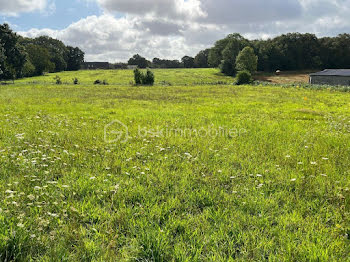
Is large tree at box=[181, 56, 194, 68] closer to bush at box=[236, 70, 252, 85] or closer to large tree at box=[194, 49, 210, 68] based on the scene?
large tree at box=[194, 49, 210, 68]

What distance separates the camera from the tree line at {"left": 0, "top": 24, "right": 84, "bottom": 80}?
5547cm

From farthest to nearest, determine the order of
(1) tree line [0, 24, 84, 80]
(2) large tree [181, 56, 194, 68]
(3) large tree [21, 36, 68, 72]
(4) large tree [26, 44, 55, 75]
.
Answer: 1. (2) large tree [181, 56, 194, 68]
2. (3) large tree [21, 36, 68, 72]
3. (4) large tree [26, 44, 55, 75]
4. (1) tree line [0, 24, 84, 80]

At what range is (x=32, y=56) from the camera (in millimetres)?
88812

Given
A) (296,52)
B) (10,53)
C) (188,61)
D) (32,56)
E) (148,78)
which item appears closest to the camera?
(148,78)

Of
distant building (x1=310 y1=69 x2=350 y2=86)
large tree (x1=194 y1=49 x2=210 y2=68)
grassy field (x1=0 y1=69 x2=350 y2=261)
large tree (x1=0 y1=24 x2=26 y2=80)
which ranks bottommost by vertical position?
grassy field (x1=0 y1=69 x2=350 y2=261)

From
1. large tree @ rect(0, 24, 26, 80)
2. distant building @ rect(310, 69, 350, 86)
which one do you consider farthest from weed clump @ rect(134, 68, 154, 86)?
distant building @ rect(310, 69, 350, 86)

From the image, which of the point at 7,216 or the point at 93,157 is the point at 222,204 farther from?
the point at 93,157

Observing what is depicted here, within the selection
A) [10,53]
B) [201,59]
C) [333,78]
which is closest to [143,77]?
[10,53]

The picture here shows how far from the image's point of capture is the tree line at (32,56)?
55469 millimetres

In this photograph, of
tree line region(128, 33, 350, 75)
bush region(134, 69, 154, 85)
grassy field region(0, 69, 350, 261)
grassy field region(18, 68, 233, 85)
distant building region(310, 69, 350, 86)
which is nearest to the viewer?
grassy field region(0, 69, 350, 261)

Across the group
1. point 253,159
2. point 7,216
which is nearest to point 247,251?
point 7,216

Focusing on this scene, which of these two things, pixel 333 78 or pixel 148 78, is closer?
pixel 148 78

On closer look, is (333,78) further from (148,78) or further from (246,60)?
(148,78)

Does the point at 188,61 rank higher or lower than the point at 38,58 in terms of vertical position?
higher
